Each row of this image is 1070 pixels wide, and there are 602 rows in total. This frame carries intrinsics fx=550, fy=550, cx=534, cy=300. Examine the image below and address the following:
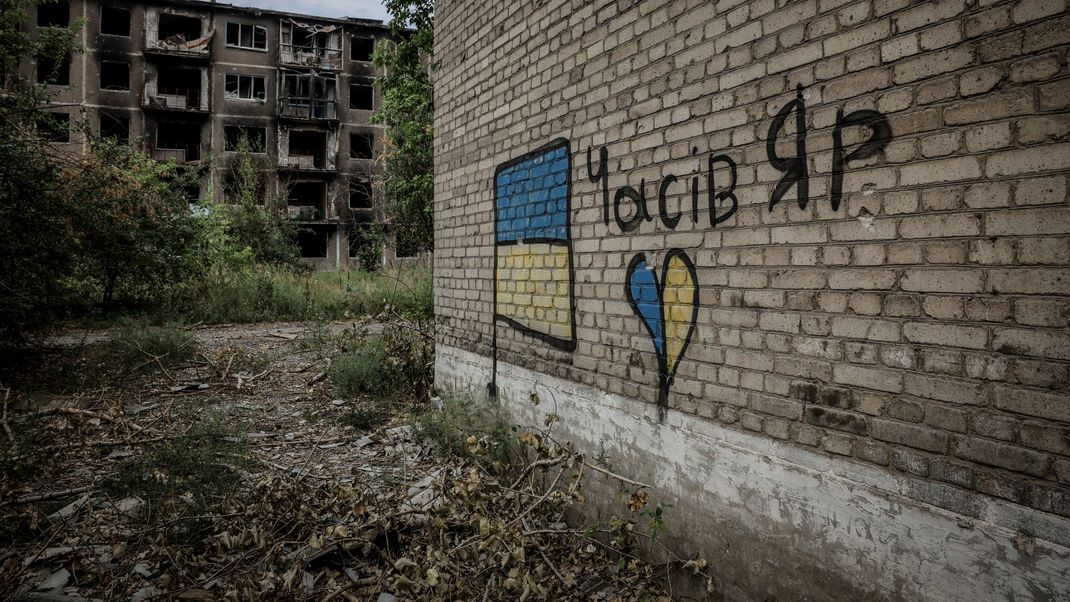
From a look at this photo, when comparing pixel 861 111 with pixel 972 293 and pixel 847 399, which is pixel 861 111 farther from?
pixel 847 399

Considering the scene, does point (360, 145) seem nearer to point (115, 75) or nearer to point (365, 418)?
point (115, 75)

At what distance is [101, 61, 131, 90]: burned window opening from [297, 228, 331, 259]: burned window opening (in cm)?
1063

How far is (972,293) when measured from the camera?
1837 mm

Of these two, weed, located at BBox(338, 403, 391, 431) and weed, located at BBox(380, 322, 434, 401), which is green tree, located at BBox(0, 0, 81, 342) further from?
weed, located at BBox(380, 322, 434, 401)

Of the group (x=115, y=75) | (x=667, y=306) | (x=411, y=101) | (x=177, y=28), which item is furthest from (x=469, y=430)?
(x=177, y=28)

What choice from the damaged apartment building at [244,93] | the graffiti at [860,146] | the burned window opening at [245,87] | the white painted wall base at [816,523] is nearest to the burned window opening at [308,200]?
the damaged apartment building at [244,93]

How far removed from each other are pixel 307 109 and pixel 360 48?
4.61 m

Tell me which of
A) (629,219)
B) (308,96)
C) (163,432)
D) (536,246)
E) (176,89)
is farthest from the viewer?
(308,96)

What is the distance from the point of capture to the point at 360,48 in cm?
3008

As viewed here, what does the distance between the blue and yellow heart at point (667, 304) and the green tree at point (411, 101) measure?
812 cm

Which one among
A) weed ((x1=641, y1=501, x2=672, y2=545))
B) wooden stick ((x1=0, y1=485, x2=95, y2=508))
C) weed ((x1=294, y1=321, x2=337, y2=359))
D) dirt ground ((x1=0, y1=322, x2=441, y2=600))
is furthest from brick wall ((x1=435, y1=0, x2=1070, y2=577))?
weed ((x1=294, y1=321, x2=337, y2=359))

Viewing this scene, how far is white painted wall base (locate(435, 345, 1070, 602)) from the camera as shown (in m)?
1.76

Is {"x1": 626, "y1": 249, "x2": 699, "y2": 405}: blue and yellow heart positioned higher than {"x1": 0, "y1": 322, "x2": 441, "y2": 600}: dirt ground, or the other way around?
{"x1": 626, "y1": 249, "x2": 699, "y2": 405}: blue and yellow heart

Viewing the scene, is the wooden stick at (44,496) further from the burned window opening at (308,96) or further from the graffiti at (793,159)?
the burned window opening at (308,96)
